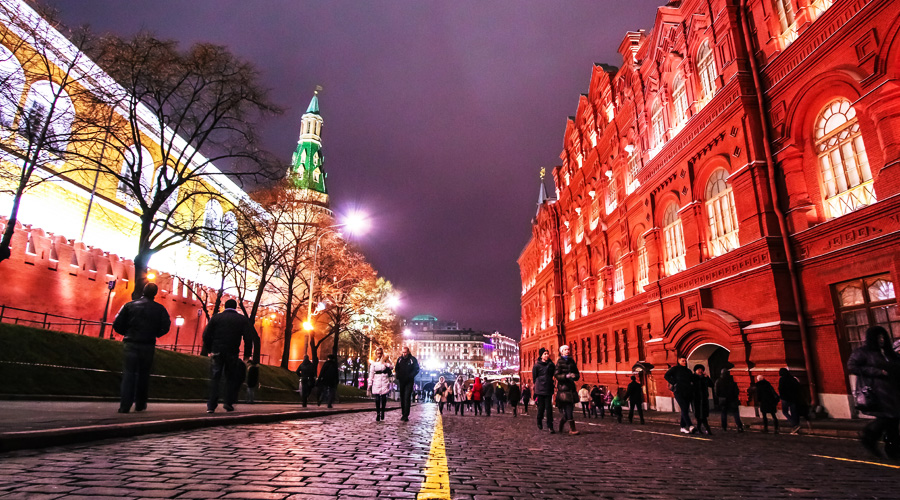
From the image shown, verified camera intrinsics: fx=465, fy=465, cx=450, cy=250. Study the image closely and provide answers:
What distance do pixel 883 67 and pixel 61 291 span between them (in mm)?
36438

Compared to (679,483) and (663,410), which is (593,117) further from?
(679,483)

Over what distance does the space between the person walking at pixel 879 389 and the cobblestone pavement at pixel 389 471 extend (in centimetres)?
37

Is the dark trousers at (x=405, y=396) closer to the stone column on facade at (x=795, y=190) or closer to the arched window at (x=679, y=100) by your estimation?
the stone column on facade at (x=795, y=190)

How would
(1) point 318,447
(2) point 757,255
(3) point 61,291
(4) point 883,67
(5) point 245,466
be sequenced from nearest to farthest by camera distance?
(5) point 245,466 → (1) point 318,447 → (4) point 883,67 → (2) point 757,255 → (3) point 61,291

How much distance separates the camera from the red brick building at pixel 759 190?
41.1 ft

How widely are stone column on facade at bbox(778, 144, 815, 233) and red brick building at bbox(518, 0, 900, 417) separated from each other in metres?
0.04

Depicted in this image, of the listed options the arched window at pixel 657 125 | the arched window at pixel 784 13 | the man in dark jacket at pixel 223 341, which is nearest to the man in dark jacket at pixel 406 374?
the man in dark jacket at pixel 223 341

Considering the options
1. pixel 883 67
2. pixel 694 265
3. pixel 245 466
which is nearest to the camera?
pixel 245 466

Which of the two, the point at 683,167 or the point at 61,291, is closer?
the point at 683,167

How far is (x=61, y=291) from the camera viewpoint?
25938 millimetres

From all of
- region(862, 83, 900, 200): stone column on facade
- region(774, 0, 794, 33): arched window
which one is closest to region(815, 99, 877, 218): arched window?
region(862, 83, 900, 200): stone column on facade

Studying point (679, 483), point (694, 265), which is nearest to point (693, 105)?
point (694, 265)

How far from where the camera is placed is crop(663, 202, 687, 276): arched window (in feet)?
69.8

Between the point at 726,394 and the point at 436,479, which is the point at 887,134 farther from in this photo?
the point at 436,479
